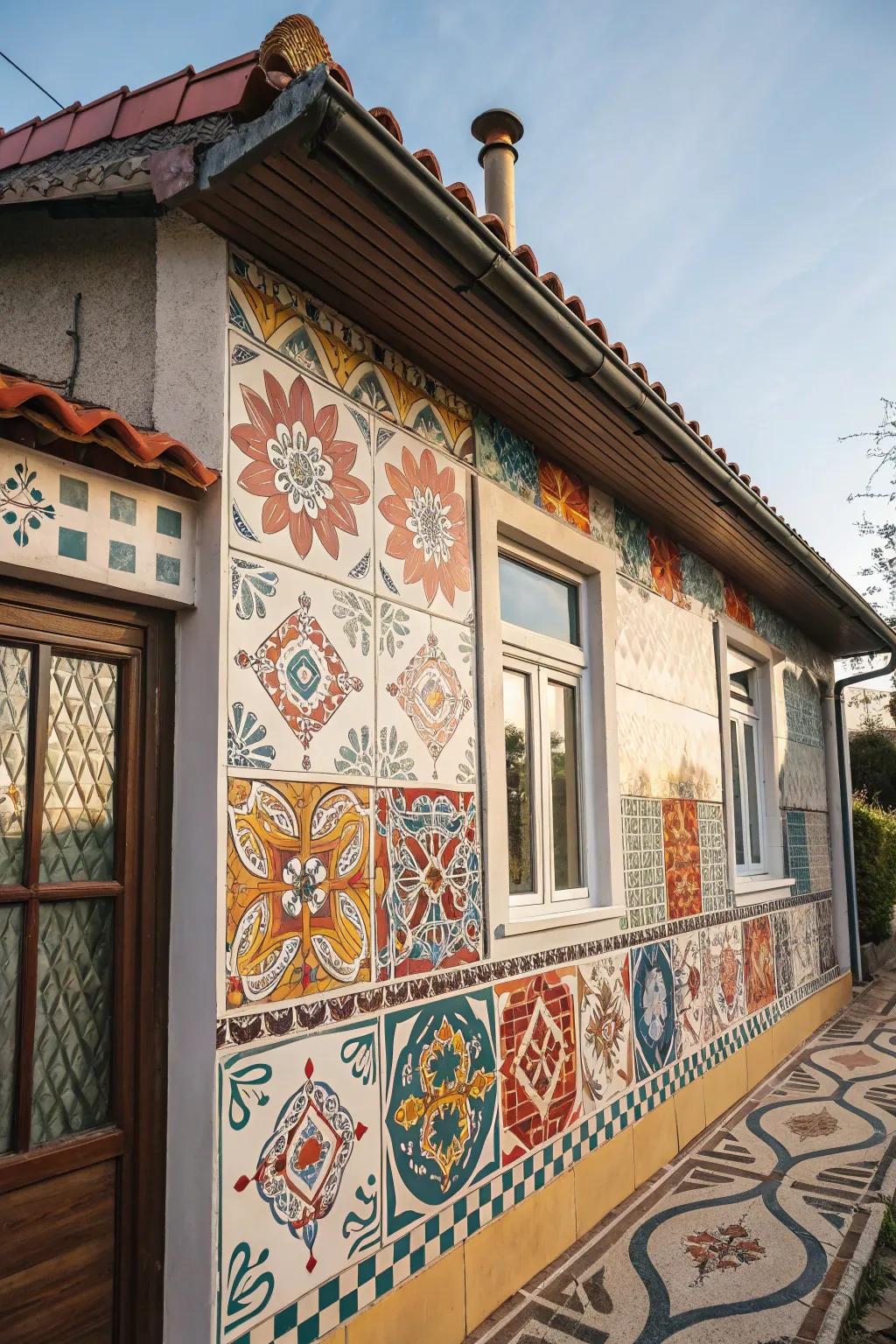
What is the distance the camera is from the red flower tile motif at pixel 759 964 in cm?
609

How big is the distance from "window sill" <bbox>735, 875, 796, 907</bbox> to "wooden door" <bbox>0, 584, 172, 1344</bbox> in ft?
14.8

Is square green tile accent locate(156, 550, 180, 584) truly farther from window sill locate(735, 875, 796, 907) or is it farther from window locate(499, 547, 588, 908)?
window sill locate(735, 875, 796, 907)

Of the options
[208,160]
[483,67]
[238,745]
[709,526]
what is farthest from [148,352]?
[709,526]

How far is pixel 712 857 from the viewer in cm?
560

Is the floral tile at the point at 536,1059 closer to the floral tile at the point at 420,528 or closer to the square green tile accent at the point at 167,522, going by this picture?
the floral tile at the point at 420,528

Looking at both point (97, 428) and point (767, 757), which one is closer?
point (97, 428)

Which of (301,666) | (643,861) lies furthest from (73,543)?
(643,861)

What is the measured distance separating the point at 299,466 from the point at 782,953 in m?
5.79

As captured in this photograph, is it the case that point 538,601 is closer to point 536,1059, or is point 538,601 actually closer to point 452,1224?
point 536,1059

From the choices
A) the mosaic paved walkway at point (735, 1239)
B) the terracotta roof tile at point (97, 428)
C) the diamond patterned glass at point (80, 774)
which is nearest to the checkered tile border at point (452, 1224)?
the mosaic paved walkway at point (735, 1239)

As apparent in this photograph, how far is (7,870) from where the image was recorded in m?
2.05

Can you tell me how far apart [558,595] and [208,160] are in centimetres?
254

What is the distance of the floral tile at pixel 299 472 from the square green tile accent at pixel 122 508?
10.2 inches

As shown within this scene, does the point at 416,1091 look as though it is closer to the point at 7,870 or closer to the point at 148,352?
the point at 7,870
